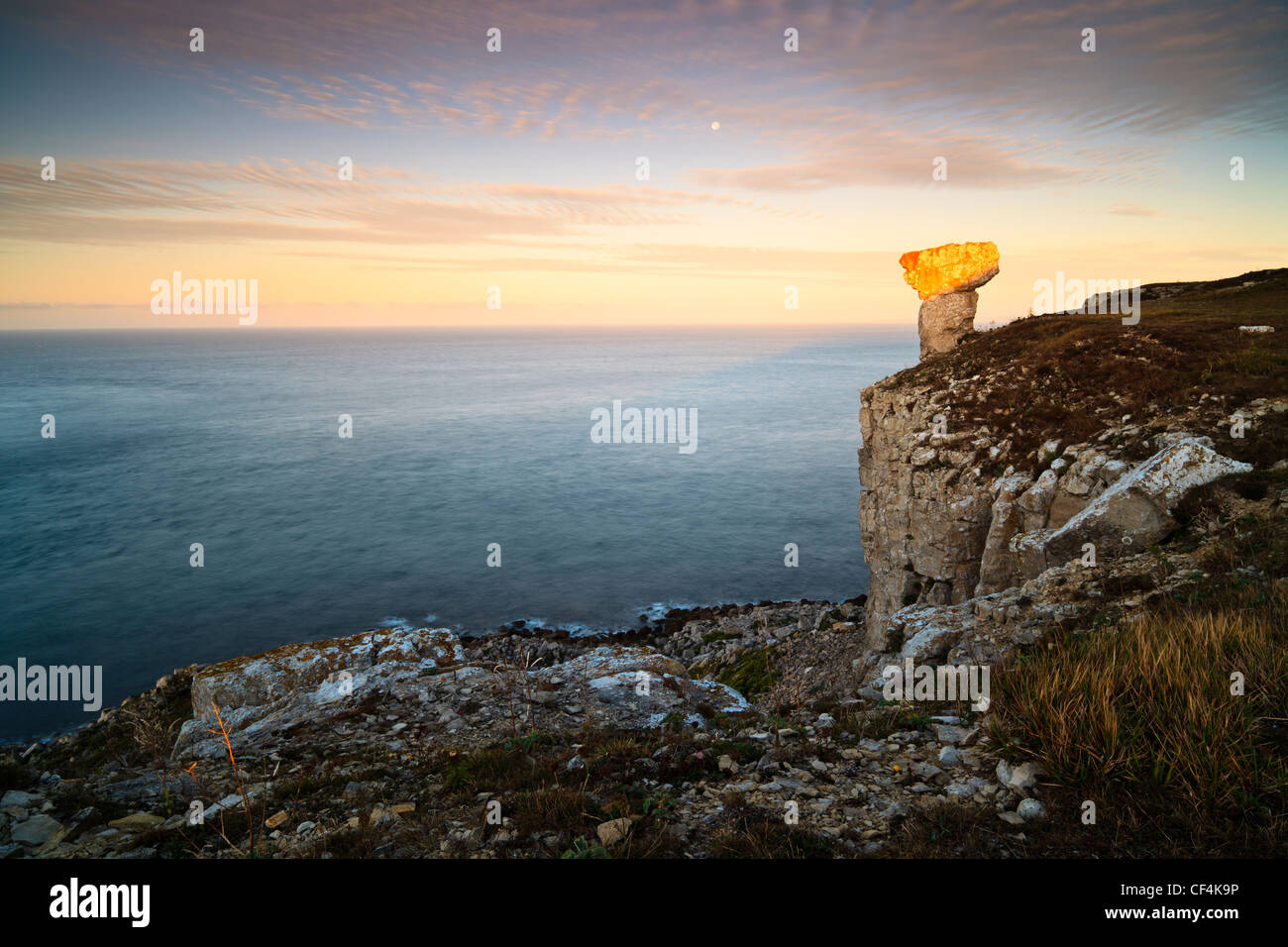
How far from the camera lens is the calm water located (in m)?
35.0

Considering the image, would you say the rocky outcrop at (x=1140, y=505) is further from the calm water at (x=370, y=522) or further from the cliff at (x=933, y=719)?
the calm water at (x=370, y=522)

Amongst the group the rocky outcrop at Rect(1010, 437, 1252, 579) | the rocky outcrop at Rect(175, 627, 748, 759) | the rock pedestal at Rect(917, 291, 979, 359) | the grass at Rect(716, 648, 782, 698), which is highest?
the rock pedestal at Rect(917, 291, 979, 359)

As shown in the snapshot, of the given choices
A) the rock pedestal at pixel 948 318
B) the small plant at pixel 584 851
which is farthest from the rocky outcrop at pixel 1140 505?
the rock pedestal at pixel 948 318

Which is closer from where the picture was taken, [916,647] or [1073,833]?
[1073,833]

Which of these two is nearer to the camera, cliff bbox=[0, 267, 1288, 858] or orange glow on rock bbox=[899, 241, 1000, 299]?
cliff bbox=[0, 267, 1288, 858]

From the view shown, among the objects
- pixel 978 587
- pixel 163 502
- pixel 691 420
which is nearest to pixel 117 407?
pixel 163 502

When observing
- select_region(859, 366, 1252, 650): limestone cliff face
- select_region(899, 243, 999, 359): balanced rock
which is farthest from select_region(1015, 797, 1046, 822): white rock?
select_region(899, 243, 999, 359): balanced rock

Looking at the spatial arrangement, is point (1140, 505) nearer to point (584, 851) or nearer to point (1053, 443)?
point (1053, 443)

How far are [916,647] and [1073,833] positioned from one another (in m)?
6.50

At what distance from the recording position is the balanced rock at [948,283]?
2767 centimetres

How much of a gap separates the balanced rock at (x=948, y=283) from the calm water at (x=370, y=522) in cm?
1642

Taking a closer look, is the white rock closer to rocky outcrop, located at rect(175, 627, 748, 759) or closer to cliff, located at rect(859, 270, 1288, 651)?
rocky outcrop, located at rect(175, 627, 748, 759)

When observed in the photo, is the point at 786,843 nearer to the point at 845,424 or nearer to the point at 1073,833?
the point at 1073,833
